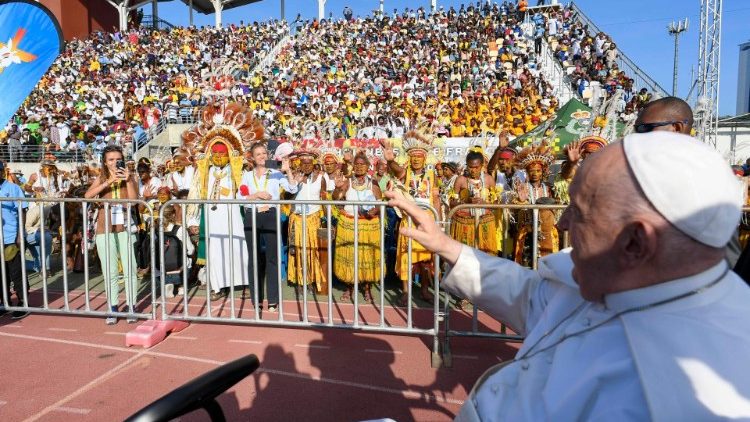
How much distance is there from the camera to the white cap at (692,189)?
0.99 meters

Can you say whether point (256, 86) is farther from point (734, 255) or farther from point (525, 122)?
A: point (734, 255)

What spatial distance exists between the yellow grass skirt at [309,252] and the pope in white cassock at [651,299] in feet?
16.3

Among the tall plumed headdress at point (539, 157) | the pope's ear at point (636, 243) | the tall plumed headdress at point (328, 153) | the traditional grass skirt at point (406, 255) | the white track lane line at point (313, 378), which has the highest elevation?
the tall plumed headdress at point (328, 153)

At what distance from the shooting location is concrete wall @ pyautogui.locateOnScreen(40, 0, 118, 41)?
32469 millimetres

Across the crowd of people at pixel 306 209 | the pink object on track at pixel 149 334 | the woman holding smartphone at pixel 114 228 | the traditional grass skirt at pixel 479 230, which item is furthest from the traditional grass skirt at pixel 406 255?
the woman holding smartphone at pixel 114 228

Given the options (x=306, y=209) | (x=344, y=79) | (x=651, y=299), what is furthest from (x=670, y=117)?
(x=344, y=79)

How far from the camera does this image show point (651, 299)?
1.05 meters

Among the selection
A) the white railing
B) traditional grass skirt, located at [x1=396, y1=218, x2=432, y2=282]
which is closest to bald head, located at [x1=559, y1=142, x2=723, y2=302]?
traditional grass skirt, located at [x1=396, y1=218, x2=432, y2=282]

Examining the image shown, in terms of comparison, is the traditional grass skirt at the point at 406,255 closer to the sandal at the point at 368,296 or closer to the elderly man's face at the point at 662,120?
the sandal at the point at 368,296

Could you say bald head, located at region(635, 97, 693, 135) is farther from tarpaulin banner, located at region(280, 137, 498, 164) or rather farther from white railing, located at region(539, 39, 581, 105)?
white railing, located at region(539, 39, 581, 105)

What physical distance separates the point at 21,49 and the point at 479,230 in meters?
5.75

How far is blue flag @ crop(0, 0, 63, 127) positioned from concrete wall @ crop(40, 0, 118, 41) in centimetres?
3210

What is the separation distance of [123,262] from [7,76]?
8.29ft

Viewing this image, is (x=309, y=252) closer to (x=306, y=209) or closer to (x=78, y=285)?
(x=306, y=209)
